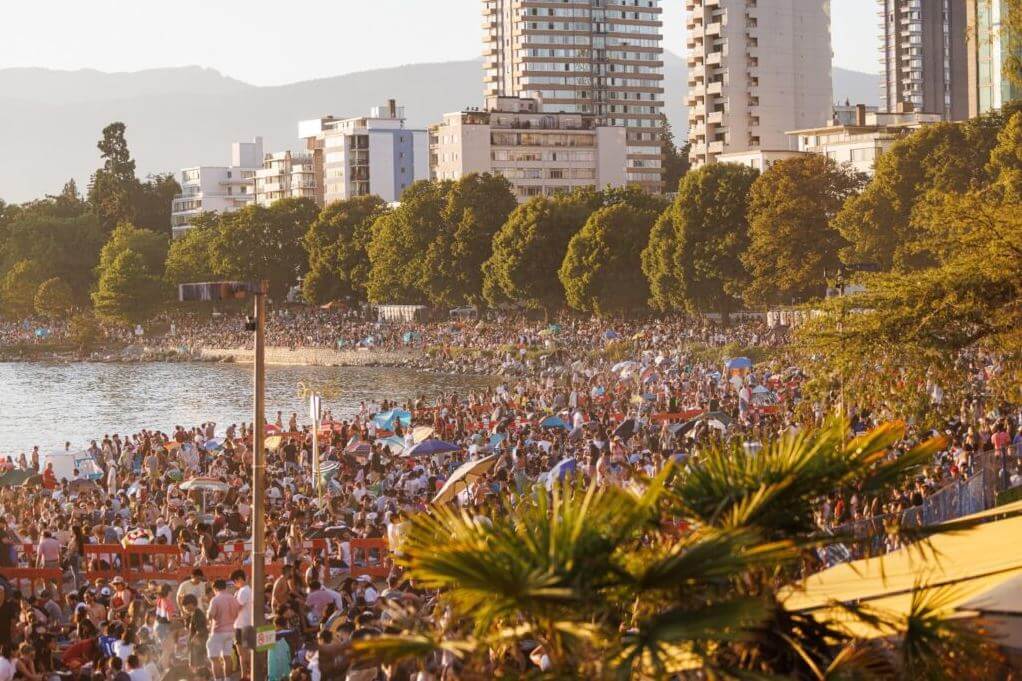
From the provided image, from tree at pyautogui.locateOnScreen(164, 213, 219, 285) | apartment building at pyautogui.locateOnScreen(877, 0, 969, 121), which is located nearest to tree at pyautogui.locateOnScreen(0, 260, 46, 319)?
tree at pyautogui.locateOnScreen(164, 213, 219, 285)

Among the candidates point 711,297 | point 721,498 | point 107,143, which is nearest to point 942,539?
point 721,498

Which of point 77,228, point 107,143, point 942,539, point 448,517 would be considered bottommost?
point 942,539

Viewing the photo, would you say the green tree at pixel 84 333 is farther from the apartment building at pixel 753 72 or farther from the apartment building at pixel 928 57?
the apartment building at pixel 928 57

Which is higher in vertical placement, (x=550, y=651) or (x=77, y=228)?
(x=77, y=228)

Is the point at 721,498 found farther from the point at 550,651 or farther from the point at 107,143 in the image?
the point at 107,143

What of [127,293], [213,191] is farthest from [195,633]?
[213,191]

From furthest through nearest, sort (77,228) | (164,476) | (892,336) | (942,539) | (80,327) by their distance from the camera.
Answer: (77,228) < (80,327) < (164,476) < (892,336) < (942,539)

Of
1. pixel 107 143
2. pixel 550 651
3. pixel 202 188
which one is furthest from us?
pixel 202 188
